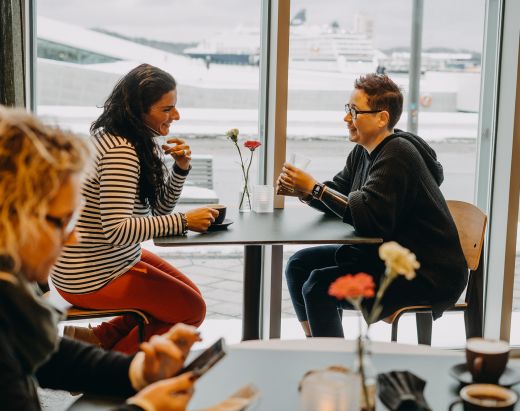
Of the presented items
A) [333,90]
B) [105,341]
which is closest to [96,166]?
[105,341]

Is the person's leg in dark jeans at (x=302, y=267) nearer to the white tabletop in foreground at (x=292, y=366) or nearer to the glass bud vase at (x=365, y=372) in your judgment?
the white tabletop in foreground at (x=292, y=366)

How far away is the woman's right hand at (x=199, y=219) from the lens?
2.44 metres

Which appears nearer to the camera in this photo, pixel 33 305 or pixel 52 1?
pixel 33 305

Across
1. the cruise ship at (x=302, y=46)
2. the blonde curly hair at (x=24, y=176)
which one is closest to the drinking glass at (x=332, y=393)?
the blonde curly hair at (x=24, y=176)

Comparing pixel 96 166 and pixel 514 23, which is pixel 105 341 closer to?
pixel 96 166

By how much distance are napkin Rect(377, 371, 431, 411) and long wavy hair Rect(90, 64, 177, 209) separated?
1.32m

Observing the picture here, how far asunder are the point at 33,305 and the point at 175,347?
0.93 ft

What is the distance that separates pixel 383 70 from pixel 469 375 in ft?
7.84

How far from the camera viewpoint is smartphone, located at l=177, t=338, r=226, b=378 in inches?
48.2

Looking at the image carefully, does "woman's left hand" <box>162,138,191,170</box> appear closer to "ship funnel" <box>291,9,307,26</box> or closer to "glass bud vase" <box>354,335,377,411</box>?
"ship funnel" <box>291,9,307,26</box>

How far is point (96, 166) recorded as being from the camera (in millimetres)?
2348

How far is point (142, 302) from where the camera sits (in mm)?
2455

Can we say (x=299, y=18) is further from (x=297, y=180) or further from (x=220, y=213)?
(x=220, y=213)

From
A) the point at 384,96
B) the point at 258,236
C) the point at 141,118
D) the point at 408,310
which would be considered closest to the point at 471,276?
the point at 408,310
